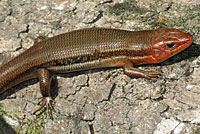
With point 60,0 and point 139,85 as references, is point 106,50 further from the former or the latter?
point 60,0

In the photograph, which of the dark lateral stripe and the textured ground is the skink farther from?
the textured ground

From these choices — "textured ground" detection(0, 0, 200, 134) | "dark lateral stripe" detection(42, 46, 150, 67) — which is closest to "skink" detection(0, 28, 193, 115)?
"dark lateral stripe" detection(42, 46, 150, 67)

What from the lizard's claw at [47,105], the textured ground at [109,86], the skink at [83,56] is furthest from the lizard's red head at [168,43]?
the lizard's claw at [47,105]

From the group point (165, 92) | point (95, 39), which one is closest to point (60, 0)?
point (95, 39)

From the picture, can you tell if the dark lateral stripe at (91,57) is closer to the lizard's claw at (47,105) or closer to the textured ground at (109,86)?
the textured ground at (109,86)

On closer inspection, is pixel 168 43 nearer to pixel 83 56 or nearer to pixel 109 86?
pixel 109 86

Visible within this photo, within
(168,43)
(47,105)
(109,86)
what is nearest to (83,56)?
(109,86)

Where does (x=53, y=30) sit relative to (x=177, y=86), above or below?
above
